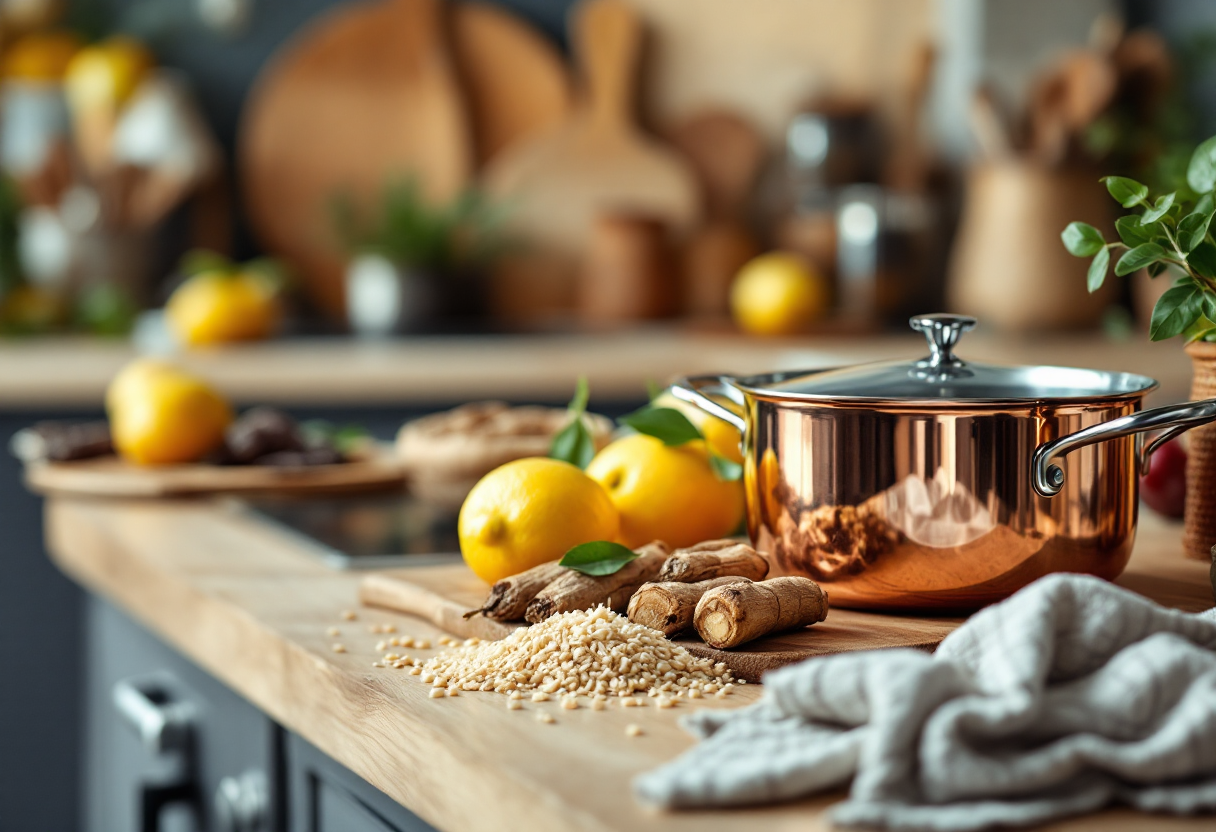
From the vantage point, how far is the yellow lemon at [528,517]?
816 mm

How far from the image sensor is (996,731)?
50 centimetres

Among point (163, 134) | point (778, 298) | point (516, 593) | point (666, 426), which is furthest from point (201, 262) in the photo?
point (516, 593)

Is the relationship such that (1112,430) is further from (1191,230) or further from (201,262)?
(201,262)

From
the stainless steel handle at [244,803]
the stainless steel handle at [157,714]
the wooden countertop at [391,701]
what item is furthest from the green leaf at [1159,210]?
the stainless steel handle at [157,714]

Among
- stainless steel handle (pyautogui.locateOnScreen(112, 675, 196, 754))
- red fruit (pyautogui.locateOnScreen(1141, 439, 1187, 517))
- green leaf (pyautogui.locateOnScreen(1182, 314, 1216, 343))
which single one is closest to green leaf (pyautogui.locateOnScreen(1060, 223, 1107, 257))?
green leaf (pyautogui.locateOnScreen(1182, 314, 1216, 343))

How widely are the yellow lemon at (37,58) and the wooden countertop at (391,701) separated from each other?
198cm

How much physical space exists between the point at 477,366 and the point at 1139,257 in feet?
5.31

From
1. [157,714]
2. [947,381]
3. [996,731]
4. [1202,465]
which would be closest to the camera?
[996,731]

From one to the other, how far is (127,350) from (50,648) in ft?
1.96

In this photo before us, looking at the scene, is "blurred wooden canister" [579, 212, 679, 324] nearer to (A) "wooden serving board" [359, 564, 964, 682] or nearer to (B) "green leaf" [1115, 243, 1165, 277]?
(A) "wooden serving board" [359, 564, 964, 682]

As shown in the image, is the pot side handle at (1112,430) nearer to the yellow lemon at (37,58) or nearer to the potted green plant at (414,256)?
the potted green plant at (414,256)

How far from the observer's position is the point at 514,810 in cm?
55

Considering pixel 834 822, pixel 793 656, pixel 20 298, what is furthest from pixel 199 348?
pixel 834 822

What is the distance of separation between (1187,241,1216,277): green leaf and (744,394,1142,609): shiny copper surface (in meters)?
0.07
